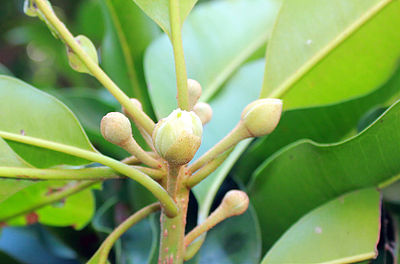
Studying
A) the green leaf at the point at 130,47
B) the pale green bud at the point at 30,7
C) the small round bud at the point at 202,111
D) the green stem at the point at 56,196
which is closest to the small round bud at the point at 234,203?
the small round bud at the point at 202,111

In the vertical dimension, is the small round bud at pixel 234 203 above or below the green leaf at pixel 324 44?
below

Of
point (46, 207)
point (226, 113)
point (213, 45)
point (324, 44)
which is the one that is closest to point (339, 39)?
point (324, 44)

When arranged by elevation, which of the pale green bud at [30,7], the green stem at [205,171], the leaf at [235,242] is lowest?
the leaf at [235,242]

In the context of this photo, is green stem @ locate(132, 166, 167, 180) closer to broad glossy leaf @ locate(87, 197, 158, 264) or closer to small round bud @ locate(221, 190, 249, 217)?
small round bud @ locate(221, 190, 249, 217)

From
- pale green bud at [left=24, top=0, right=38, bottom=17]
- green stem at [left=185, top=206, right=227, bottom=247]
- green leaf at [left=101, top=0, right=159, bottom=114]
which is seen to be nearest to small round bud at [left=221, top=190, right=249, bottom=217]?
green stem at [left=185, top=206, right=227, bottom=247]

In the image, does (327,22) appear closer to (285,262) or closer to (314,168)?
(314,168)

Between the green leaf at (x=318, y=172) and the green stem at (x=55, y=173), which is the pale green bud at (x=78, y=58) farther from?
the green leaf at (x=318, y=172)
